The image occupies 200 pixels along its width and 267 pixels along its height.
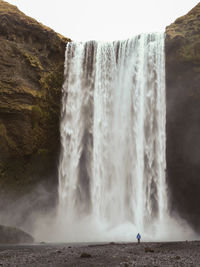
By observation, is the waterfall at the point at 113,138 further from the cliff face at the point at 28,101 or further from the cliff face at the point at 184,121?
the cliff face at the point at 28,101

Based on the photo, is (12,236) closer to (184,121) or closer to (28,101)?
(28,101)

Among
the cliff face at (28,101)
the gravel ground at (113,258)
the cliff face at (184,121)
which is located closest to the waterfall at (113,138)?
the cliff face at (184,121)

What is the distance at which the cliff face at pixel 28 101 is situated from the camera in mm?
29047

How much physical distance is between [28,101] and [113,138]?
28.4 ft

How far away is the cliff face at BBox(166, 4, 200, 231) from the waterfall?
0.99 metres

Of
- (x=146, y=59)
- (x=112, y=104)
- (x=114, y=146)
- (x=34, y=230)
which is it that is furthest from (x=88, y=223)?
(x=146, y=59)

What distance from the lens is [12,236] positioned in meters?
22.7

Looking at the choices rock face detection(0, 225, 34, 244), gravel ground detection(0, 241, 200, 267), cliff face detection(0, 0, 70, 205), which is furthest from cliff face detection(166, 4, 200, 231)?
rock face detection(0, 225, 34, 244)

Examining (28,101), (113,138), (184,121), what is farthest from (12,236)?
(184,121)

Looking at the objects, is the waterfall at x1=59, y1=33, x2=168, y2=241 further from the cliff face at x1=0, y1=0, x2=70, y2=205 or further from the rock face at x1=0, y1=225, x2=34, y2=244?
the rock face at x1=0, y1=225, x2=34, y2=244

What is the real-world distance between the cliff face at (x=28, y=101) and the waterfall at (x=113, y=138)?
4.00 ft

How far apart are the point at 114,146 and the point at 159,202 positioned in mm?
6585

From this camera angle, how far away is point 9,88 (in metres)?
28.9

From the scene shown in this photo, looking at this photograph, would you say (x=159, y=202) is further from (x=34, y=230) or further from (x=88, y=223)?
(x=34, y=230)
